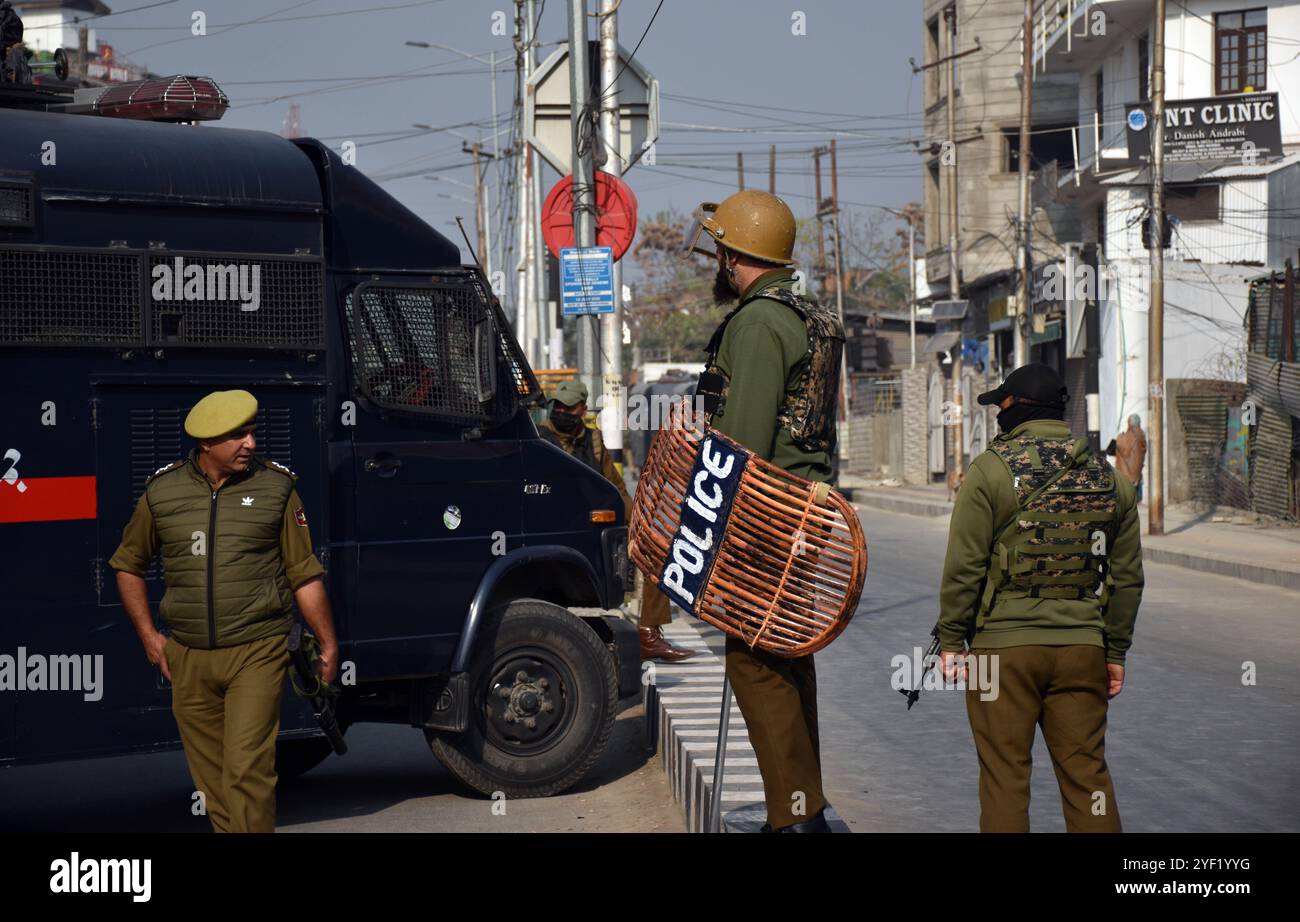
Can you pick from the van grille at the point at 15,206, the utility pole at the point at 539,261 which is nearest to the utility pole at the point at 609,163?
the van grille at the point at 15,206

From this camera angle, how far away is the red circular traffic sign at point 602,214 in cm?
1423

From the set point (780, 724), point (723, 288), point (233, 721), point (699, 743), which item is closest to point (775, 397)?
point (723, 288)

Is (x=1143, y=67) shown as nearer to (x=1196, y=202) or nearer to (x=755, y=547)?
(x=1196, y=202)

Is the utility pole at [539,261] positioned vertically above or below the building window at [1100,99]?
below

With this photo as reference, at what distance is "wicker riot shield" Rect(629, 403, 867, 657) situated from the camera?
16.0 feet

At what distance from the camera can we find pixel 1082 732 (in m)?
5.19

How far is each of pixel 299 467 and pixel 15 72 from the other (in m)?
2.15

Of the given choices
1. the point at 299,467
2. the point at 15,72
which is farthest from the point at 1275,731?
the point at 15,72

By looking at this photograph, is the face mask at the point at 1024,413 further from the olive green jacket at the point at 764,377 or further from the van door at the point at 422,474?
the van door at the point at 422,474

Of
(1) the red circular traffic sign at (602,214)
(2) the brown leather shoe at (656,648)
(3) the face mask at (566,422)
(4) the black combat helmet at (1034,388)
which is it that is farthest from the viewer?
(1) the red circular traffic sign at (602,214)

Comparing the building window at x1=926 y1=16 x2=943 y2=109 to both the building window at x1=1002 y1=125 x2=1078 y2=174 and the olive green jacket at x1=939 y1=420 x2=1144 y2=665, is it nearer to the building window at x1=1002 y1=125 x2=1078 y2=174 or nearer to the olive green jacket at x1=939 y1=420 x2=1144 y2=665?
the building window at x1=1002 y1=125 x2=1078 y2=174

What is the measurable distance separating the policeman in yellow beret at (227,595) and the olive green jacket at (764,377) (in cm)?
171

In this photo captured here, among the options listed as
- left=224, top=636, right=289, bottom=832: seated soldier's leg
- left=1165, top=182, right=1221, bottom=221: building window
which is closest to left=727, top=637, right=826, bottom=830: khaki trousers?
left=224, top=636, right=289, bottom=832: seated soldier's leg

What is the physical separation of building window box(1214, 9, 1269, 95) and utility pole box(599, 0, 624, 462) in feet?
75.8
